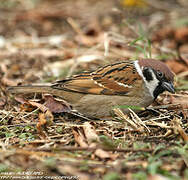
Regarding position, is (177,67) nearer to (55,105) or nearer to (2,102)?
(55,105)

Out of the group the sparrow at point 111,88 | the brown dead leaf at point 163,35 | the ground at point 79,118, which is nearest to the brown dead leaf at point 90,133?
the ground at point 79,118

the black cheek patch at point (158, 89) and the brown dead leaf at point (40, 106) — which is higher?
the black cheek patch at point (158, 89)

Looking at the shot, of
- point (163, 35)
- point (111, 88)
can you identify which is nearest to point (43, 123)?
point (111, 88)

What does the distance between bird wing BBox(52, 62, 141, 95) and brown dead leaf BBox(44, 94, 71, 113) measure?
19 cm

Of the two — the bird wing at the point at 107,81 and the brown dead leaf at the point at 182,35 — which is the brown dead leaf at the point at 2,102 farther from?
the brown dead leaf at the point at 182,35

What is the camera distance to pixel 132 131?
3.25 meters

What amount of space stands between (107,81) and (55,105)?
68cm

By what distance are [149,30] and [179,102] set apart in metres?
3.30

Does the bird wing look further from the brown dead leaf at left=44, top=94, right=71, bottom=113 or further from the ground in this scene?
the ground

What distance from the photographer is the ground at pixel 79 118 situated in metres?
2.57

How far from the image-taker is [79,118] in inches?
155

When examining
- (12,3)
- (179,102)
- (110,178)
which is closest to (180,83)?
(179,102)

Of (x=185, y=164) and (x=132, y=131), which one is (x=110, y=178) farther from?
(x=132, y=131)

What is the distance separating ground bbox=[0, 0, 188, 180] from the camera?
2.57 m
